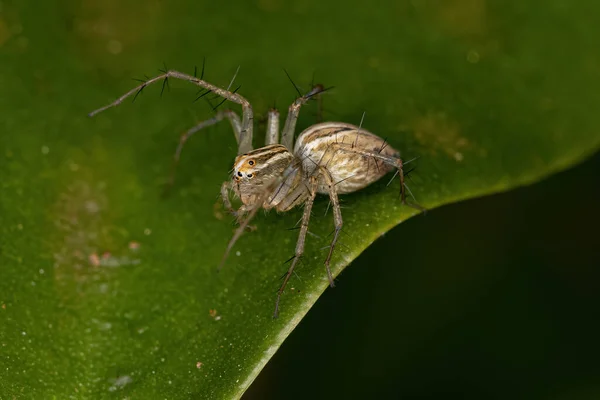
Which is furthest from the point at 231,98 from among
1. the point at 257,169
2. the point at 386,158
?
the point at 386,158

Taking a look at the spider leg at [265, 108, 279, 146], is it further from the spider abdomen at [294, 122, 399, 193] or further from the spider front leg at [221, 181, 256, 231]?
the spider front leg at [221, 181, 256, 231]

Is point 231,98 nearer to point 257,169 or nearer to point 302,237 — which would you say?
point 257,169


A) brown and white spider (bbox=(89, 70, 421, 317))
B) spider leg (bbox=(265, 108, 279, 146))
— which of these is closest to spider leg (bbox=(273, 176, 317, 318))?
brown and white spider (bbox=(89, 70, 421, 317))

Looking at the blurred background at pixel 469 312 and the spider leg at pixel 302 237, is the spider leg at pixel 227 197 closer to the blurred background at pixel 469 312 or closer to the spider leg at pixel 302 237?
the spider leg at pixel 302 237

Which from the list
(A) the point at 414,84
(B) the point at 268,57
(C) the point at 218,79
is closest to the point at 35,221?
(C) the point at 218,79

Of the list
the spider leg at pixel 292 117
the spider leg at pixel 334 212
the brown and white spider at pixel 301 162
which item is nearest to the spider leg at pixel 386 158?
the brown and white spider at pixel 301 162
